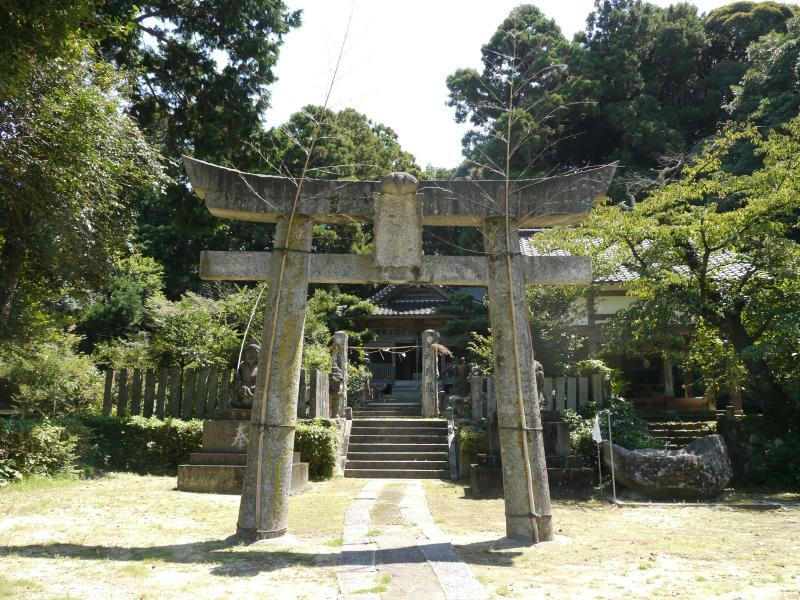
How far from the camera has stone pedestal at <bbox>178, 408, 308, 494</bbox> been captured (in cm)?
1009

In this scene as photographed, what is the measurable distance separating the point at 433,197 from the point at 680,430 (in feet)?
42.3

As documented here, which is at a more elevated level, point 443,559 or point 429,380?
point 429,380

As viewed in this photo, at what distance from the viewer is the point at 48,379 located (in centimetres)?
1471

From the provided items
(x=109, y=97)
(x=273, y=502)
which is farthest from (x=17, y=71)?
(x=273, y=502)

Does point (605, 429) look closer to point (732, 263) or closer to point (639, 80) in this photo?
point (732, 263)

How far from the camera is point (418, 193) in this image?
6.77 metres

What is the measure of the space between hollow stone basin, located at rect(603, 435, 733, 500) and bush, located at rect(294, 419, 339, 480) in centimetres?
548

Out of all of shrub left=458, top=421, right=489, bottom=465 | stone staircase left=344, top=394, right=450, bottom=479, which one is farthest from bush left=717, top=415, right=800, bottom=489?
stone staircase left=344, top=394, right=450, bottom=479

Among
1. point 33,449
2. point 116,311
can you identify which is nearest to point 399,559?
point 33,449

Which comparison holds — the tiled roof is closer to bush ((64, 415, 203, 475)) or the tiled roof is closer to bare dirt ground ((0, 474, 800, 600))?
bush ((64, 415, 203, 475))

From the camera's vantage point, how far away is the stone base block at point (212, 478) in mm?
10062

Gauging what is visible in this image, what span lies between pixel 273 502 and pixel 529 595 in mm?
2923

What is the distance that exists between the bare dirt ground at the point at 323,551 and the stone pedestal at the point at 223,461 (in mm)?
1017

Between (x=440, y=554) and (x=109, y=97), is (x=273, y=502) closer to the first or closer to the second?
(x=440, y=554)
